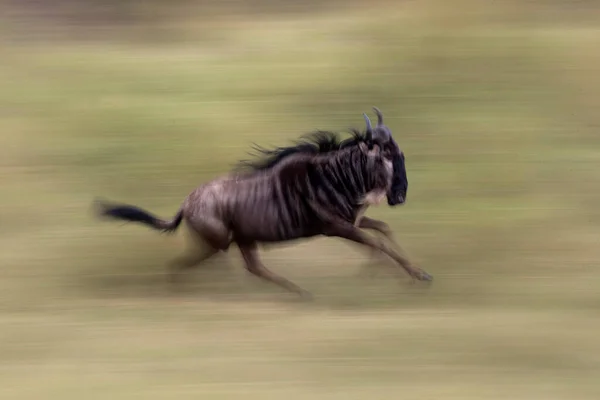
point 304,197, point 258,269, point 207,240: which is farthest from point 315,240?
point 207,240

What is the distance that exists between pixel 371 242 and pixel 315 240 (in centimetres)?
194

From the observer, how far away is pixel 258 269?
9.32m

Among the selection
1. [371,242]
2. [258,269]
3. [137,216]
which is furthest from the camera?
[137,216]

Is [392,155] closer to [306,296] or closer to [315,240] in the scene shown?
[306,296]

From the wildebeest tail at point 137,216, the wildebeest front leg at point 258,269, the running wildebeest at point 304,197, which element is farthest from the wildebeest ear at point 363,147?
the wildebeest tail at point 137,216

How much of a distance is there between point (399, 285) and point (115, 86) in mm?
7132

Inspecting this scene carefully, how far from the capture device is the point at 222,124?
44.5ft

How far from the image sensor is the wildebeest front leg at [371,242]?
8.90 meters

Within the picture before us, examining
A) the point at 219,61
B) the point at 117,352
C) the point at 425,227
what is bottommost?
the point at 117,352

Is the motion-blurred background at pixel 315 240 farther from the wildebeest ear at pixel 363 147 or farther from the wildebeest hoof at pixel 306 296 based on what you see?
the wildebeest ear at pixel 363 147

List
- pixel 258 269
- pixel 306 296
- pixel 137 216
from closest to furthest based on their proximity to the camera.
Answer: pixel 306 296
pixel 258 269
pixel 137 216

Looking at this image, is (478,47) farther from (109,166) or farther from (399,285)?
(399,285)

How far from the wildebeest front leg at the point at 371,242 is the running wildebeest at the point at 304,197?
0.04ft

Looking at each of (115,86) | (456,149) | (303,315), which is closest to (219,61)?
(115,86)
